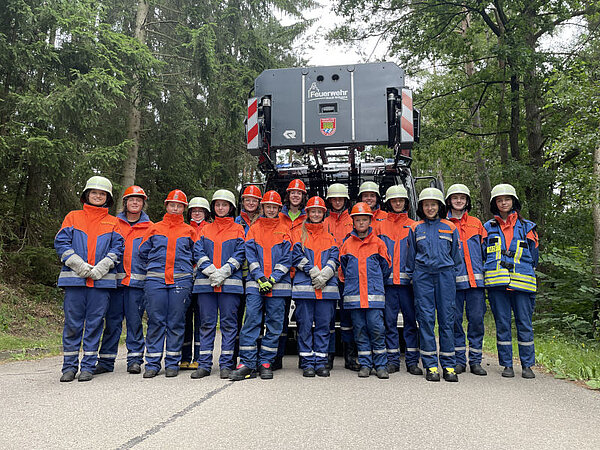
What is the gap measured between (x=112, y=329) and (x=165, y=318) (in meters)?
0.71

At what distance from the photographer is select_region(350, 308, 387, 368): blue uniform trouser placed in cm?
552

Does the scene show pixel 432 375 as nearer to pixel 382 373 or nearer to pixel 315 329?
pixel 382 373

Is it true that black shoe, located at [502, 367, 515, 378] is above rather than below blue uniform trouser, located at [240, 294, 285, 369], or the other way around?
below

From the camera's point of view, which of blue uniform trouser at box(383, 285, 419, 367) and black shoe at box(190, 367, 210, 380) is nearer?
black shoe at box(190, 367, 210, 380)

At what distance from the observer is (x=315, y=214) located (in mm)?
5820

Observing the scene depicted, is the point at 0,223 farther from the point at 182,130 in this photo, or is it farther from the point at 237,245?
the point at 237,245

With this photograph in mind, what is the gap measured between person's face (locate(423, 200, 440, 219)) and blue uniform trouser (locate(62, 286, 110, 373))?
3.76m

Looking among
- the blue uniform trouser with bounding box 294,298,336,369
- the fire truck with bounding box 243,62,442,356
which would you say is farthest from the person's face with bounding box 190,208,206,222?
the blue uniform trouser with bounding box 294,298,336,369

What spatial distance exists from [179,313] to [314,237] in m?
1.77

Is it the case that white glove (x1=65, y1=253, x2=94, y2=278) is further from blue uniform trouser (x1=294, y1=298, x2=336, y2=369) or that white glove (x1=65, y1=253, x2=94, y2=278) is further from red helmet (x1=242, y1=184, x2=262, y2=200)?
blue uniform trouser (x1=294, y1=298, x2=336, y2=369)

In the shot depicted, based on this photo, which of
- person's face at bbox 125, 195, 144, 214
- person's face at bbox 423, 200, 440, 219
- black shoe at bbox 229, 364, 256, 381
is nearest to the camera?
black shoe at bbox 229, 364, 256, 381

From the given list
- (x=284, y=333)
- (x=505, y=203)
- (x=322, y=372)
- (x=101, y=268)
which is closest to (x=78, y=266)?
(x=101, y=268)

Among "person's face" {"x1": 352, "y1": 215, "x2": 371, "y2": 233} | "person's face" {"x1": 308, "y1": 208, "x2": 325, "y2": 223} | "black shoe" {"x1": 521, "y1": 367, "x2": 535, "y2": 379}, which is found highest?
"person's face" {"x1": 308, "y1": 208, "x2": 325, "y2": 223}

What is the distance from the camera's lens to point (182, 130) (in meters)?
14.7
